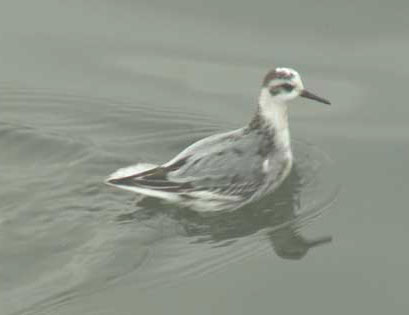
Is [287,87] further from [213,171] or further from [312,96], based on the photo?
[213,171]

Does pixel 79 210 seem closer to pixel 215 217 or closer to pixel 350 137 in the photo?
pixel 215 217

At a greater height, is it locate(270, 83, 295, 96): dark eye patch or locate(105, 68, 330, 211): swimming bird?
locate(270, 83, 295, 96): dark eye patch

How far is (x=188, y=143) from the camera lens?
9078 mm

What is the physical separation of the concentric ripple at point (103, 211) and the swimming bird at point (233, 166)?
13 cm

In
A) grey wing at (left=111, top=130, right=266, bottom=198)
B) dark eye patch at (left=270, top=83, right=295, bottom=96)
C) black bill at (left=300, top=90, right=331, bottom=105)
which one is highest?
dark eye patch at (left=270, top=83, right=295, bottom=96)

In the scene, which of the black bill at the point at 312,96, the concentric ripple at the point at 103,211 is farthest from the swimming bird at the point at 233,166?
the concentric ripple at the point at 103,211

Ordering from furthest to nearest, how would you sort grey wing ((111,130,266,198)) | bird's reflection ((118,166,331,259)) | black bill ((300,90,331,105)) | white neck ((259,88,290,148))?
white neck ((259,88,290,148)), black bill ((300,90,331,105)), grey wing ((111,130,266,198)), bird's reflection ((118,166,331,259))

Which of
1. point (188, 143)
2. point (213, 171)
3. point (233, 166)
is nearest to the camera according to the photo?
point (213, 171)

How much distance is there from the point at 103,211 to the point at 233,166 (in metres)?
0.99

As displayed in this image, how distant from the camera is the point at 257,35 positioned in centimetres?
1006

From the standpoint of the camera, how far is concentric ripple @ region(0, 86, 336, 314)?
290 inches

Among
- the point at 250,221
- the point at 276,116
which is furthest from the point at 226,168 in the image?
the point at 276,116

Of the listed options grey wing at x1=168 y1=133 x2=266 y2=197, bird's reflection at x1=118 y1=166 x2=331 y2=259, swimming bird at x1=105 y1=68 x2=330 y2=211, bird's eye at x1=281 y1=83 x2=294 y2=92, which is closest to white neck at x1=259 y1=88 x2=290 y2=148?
swimming bird at x1=105 y1=68 x2=330 y2=211

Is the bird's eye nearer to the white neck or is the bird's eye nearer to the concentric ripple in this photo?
the white neck
